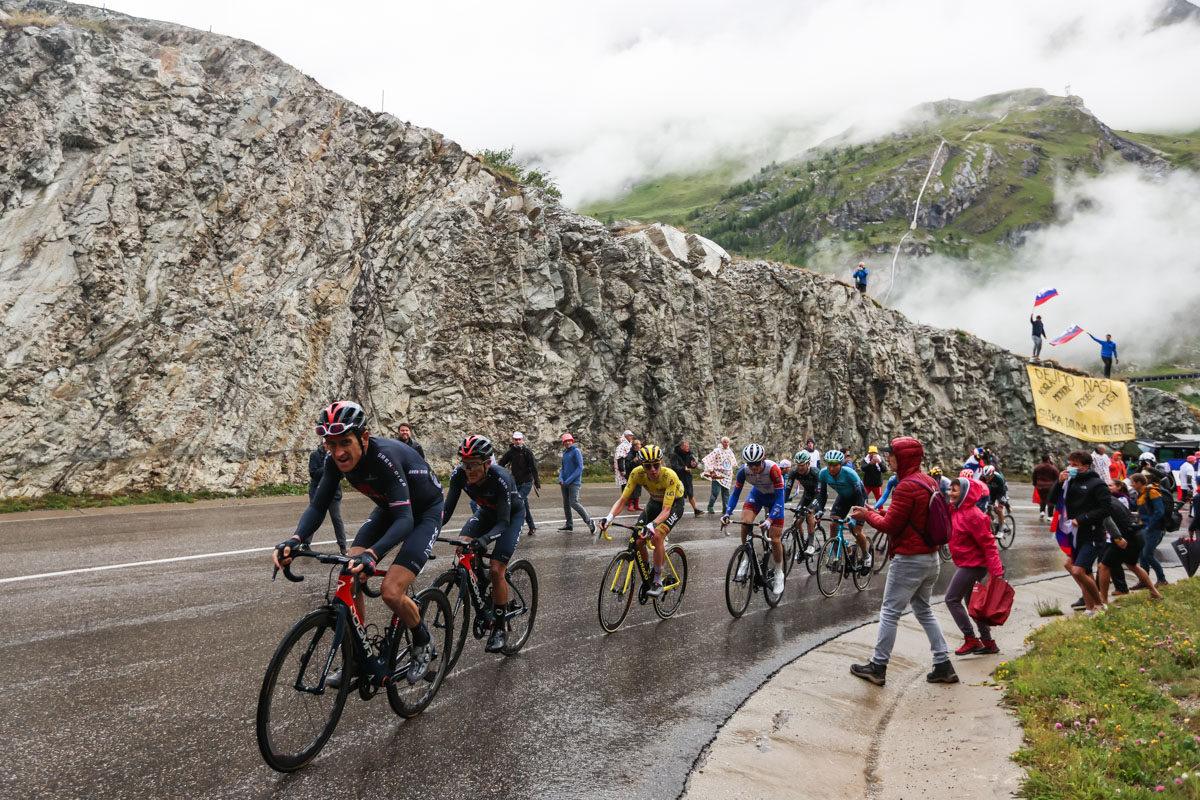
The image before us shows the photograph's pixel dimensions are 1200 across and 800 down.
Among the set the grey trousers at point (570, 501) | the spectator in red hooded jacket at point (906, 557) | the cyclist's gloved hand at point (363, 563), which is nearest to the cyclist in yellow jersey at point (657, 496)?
the spectator in red hooded jacket at point (906, 557)

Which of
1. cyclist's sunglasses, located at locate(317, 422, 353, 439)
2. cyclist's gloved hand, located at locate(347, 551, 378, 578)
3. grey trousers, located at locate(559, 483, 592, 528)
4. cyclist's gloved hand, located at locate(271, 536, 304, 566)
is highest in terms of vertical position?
cyclist's sunglasses, located at locate(317, 422, 353, 439)

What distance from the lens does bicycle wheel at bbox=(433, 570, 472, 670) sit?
6.04 m

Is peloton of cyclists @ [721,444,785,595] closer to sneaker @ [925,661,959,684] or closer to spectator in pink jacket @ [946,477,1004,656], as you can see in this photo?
spectator in pink jacket @ [946,477,1004,656]

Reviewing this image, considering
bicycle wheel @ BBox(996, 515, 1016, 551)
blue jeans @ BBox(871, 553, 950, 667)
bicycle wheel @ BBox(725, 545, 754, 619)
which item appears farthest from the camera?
bicycle wheel @ BBox(996, 515, 1016, 551)

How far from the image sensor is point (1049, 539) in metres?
18.4

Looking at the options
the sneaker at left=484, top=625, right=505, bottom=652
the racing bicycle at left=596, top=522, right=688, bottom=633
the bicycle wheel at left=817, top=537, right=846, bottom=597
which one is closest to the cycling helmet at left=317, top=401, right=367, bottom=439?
the sneaker at left=484, top=625, right=505, bottom=652

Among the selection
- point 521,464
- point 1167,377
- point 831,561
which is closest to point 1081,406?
point 831,561

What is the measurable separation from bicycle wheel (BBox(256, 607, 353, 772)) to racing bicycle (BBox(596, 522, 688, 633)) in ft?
11.1

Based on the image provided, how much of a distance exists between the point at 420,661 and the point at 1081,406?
44421 millimetres

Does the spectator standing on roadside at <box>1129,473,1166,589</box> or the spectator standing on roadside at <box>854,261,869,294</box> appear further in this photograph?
the spectator standing on roadside at <box>854,261,869,294</box>

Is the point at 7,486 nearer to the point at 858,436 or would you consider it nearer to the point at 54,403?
the point at 54,403

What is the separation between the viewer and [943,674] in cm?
677

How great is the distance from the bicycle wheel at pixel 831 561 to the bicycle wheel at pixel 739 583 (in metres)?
2.28

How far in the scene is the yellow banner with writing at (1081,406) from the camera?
39.5 m
